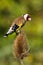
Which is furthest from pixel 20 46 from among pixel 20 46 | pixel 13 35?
pixel 13 35

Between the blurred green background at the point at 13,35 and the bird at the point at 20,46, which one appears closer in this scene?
the bird at the point at 20,46

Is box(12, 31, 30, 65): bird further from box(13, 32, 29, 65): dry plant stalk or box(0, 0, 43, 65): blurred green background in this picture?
box(0, 0, 43, 65): blurred green background

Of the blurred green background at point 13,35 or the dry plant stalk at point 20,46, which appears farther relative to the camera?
the blurred green background at point 13,35

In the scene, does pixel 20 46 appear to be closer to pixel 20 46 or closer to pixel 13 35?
pixel 20 46

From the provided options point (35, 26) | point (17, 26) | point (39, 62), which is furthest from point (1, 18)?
point (17, 26)

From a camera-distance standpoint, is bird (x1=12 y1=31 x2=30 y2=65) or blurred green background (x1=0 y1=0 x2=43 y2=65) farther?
blurred green background (x1=0 y1=0 x2=43 y2=65)

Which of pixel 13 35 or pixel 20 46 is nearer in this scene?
pixel 20 46

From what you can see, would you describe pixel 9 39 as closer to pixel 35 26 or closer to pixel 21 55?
pixel 35 26

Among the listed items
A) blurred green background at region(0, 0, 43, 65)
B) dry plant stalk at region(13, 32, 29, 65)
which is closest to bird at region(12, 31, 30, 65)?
dry plant stalk at region(13, 32, 29, 65)

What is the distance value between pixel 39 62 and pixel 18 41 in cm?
224

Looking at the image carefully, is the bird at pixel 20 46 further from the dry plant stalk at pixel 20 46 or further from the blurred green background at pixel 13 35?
the blurred green background at pixel 13 35

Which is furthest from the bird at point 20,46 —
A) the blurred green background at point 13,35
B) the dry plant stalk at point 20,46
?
the blurred green background at point 13,35

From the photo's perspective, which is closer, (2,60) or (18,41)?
(18,41)

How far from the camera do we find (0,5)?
4699 millimetres
